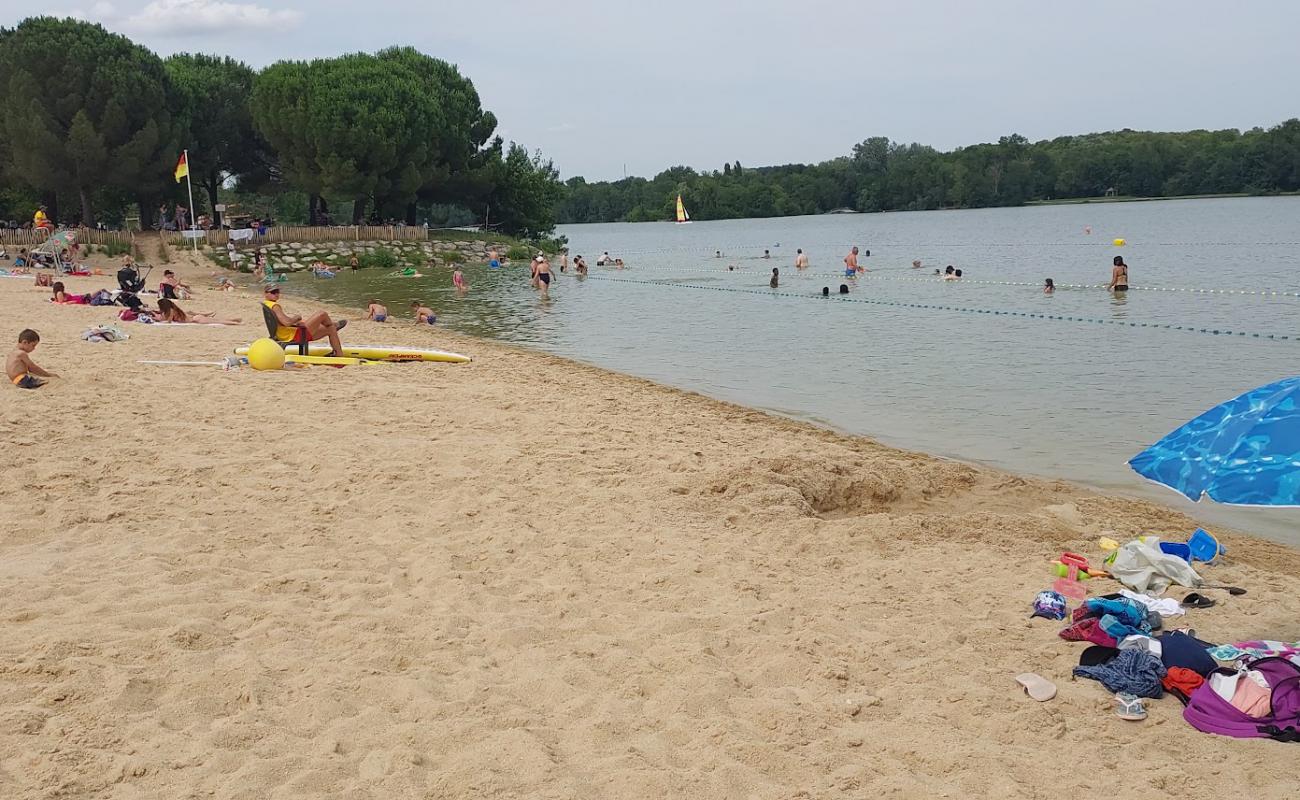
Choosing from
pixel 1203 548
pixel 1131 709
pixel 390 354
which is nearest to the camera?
pixel 1131 709

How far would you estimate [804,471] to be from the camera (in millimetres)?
8383

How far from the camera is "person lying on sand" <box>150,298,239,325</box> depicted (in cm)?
1777

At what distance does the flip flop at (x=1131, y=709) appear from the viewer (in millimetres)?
4379

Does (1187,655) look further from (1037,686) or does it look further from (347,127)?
(347,127)

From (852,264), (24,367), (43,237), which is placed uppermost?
(43,237)

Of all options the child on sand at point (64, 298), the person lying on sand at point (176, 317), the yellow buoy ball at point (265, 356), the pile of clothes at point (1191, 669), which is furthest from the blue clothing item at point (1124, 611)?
the child on sand at point (64, 298)

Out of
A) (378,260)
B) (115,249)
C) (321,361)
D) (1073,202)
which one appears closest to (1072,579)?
(321,361)

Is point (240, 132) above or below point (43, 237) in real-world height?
above

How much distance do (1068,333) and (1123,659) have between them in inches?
627

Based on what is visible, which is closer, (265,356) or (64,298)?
(265,356)

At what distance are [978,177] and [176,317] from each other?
384 feet

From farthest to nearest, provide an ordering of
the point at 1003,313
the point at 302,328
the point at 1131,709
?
the point at 1003,313
the point at 302,328
the point at 1131,709

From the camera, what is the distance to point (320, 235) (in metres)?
46.2

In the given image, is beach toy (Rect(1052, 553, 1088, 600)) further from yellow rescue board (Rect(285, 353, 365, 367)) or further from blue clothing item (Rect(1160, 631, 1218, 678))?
yellow rescue board (Rect(285, 353, 365, 367))
